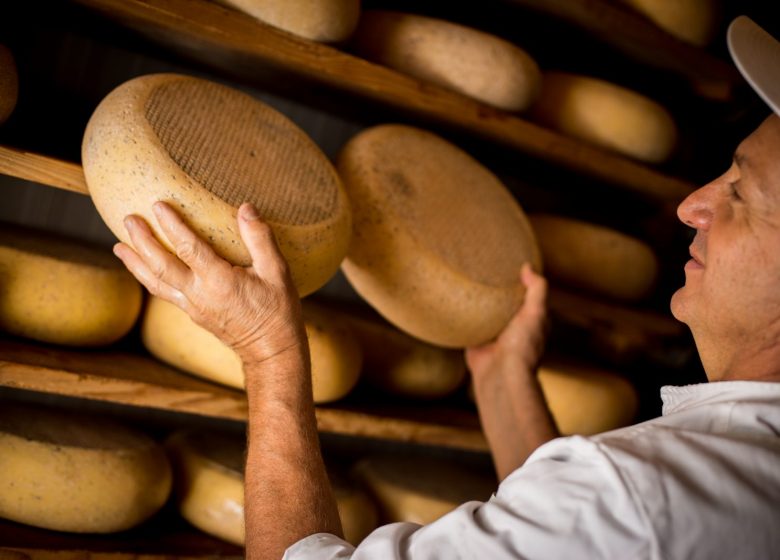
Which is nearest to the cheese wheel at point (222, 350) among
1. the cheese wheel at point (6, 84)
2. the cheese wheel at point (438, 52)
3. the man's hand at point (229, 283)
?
the man's hand at point (229, 283)

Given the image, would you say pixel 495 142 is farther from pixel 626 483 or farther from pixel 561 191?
pixel 626 483

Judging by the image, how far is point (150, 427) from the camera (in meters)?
1.56

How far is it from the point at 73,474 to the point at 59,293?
276 millimetres

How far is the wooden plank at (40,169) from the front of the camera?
979mm

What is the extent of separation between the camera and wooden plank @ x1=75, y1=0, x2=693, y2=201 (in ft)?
3.61

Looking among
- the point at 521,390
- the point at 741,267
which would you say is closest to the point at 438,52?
the point at 521,390

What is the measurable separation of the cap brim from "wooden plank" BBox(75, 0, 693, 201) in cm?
56

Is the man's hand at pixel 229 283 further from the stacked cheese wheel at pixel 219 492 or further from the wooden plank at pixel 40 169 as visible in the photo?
the stacked cheese wheel at pixel 219 492

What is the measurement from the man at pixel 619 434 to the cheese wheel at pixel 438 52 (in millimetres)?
549

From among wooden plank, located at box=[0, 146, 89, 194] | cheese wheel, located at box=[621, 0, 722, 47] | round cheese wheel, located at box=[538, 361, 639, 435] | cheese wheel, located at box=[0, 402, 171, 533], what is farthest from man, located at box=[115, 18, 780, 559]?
cheese wheel, located at box=[621, 0, 722, 47]

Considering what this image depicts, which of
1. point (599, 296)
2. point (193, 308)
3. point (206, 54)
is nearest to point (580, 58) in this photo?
point (599, 296)

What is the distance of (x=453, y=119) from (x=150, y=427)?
0.88m

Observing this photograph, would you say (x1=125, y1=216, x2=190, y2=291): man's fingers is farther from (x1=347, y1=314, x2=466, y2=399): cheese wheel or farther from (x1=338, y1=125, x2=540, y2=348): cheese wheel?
(x1=347, y1=314, x2=466, y2=399): cheese wheel

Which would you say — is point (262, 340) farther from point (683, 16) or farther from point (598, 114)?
point (683, 16)
